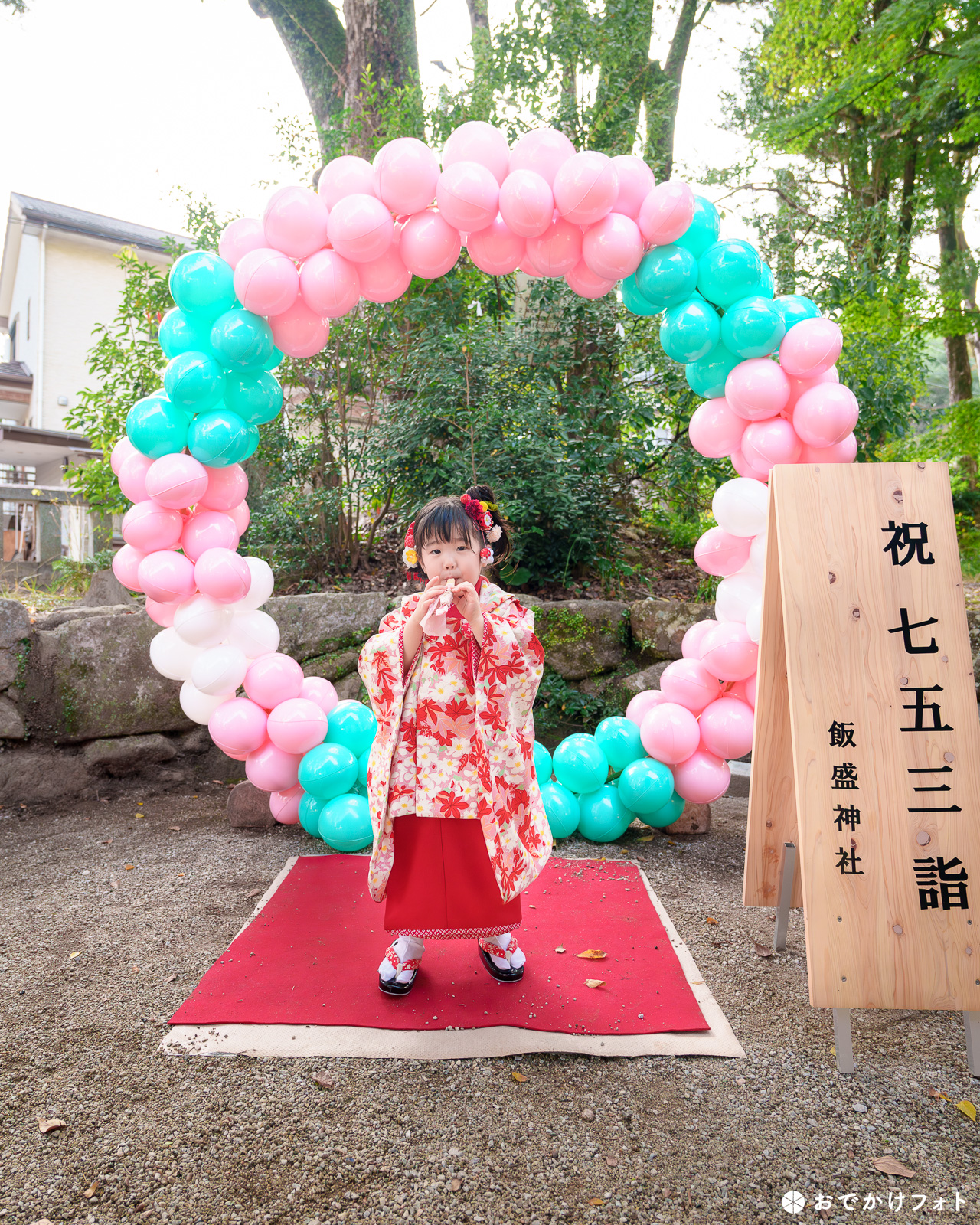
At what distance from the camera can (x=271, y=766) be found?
3209 millimetres

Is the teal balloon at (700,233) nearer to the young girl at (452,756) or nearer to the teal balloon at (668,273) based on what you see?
the teal balloon at (668,273)

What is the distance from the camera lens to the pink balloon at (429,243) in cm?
293

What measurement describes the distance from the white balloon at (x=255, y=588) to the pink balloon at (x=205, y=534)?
0.13 meters

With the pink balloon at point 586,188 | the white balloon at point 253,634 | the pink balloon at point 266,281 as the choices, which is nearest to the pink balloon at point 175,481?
the white balloon at point 253,634

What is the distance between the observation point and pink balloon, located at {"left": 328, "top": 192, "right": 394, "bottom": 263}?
2.84m

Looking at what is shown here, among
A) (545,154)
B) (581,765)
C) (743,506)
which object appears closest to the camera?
(545,154)

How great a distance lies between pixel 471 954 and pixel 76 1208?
4.26 feet

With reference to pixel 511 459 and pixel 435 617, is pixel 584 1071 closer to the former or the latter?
pixel 435 617

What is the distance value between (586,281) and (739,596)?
56.0 inches

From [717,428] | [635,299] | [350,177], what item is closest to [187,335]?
[350,177]

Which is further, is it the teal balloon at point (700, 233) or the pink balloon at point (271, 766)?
the pink balloon at point (271, 766)

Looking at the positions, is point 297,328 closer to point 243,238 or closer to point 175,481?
point 243,238

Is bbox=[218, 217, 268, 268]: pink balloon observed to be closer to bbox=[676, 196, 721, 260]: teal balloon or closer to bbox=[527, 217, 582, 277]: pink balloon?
bbox=[527, 217, 582, 277]: pink balloon

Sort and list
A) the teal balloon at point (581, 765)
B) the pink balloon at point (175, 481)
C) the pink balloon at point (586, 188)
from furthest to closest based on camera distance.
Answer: the teal balloon at point (581, 765) → the pink balloon at point (175, 481) → the pink balloon at point (586, 188)
